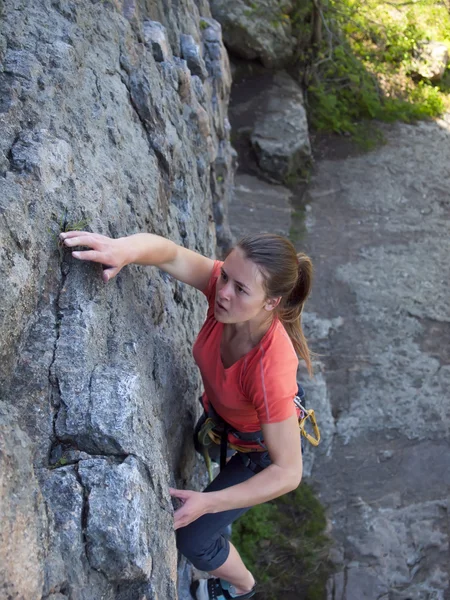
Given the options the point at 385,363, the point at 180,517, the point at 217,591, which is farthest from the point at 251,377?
the point at 385,363

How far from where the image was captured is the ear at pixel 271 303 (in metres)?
2.65

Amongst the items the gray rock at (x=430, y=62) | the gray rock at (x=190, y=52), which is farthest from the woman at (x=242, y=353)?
the gray rock at (x=430, y=62)

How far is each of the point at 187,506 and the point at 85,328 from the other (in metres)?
0.79

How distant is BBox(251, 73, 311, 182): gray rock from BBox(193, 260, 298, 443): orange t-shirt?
622 cm

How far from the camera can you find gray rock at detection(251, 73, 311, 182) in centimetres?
884

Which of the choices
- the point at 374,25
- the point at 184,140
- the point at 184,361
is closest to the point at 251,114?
the point at 374,25

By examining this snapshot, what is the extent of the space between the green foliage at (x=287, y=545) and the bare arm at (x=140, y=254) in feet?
9.17

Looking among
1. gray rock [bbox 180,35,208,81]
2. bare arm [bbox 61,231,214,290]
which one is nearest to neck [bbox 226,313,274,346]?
bare arm [bbox 61,231,214,290]

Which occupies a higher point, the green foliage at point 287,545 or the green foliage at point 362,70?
the green foliage at point 362,70

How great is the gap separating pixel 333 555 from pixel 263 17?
8150 millimetres

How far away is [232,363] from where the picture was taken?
9.02ft

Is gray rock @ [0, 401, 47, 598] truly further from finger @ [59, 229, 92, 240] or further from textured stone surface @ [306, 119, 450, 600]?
textured stone surface @ [306, 119, 450, 600]

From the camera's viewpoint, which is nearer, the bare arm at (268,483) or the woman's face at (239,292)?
the bare arm at (268,483)

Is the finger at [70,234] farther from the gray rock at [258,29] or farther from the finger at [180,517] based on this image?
the gray rock at [258,29]
